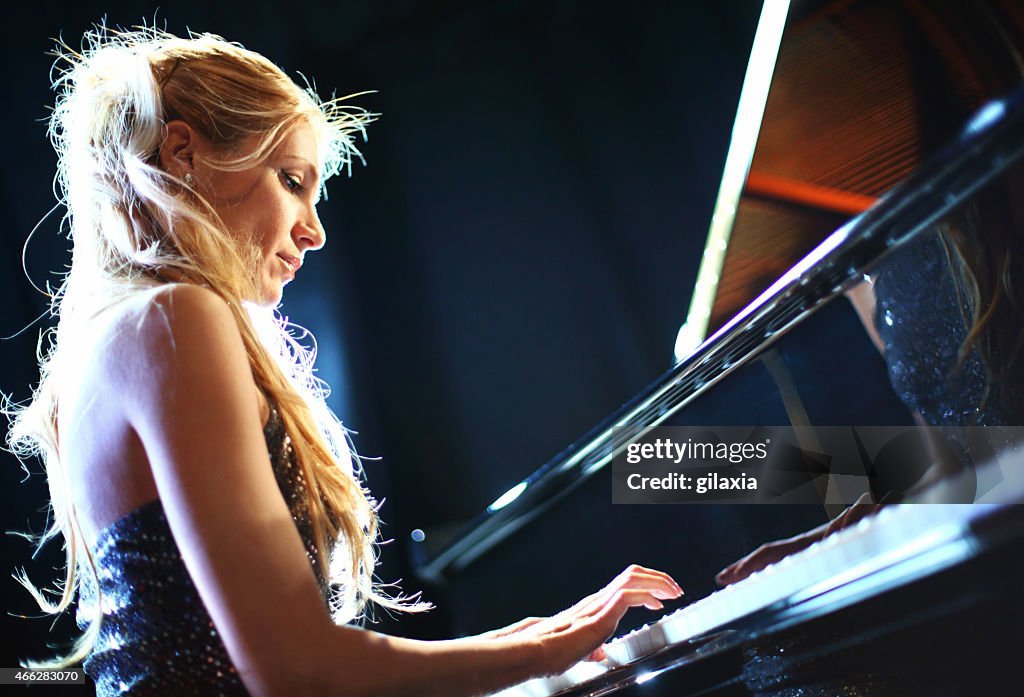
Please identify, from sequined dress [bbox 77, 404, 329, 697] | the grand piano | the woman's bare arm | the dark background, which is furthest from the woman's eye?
the dark background

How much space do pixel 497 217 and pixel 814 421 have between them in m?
1.88

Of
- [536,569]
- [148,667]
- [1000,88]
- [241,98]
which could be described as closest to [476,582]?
[536,569]

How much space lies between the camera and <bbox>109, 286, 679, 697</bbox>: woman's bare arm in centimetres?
57

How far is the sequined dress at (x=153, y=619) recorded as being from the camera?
2.18 ft

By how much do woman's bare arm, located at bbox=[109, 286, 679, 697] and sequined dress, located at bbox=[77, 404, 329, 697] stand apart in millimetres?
80

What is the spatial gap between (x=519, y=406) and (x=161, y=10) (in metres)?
1.59

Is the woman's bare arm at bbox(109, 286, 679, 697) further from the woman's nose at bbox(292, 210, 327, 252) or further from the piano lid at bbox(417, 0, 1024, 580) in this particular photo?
the piano lid at bbox(417, 0, 1024, 580)

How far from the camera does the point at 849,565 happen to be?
1.69ft

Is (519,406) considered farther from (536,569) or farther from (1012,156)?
(1012,156)

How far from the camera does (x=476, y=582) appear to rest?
1604mm

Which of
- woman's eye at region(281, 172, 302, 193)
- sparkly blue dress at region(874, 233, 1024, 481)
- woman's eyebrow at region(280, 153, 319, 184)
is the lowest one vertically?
sparkly blue dress at region(874, 233, 1024, 481)

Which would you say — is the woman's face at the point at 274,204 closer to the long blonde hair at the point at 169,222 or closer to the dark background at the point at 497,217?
the long blonde hair at the point at 169,222

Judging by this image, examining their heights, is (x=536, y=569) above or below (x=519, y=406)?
below

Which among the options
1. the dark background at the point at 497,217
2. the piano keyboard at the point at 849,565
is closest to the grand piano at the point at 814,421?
the piano keyboard at the point at 849,565
